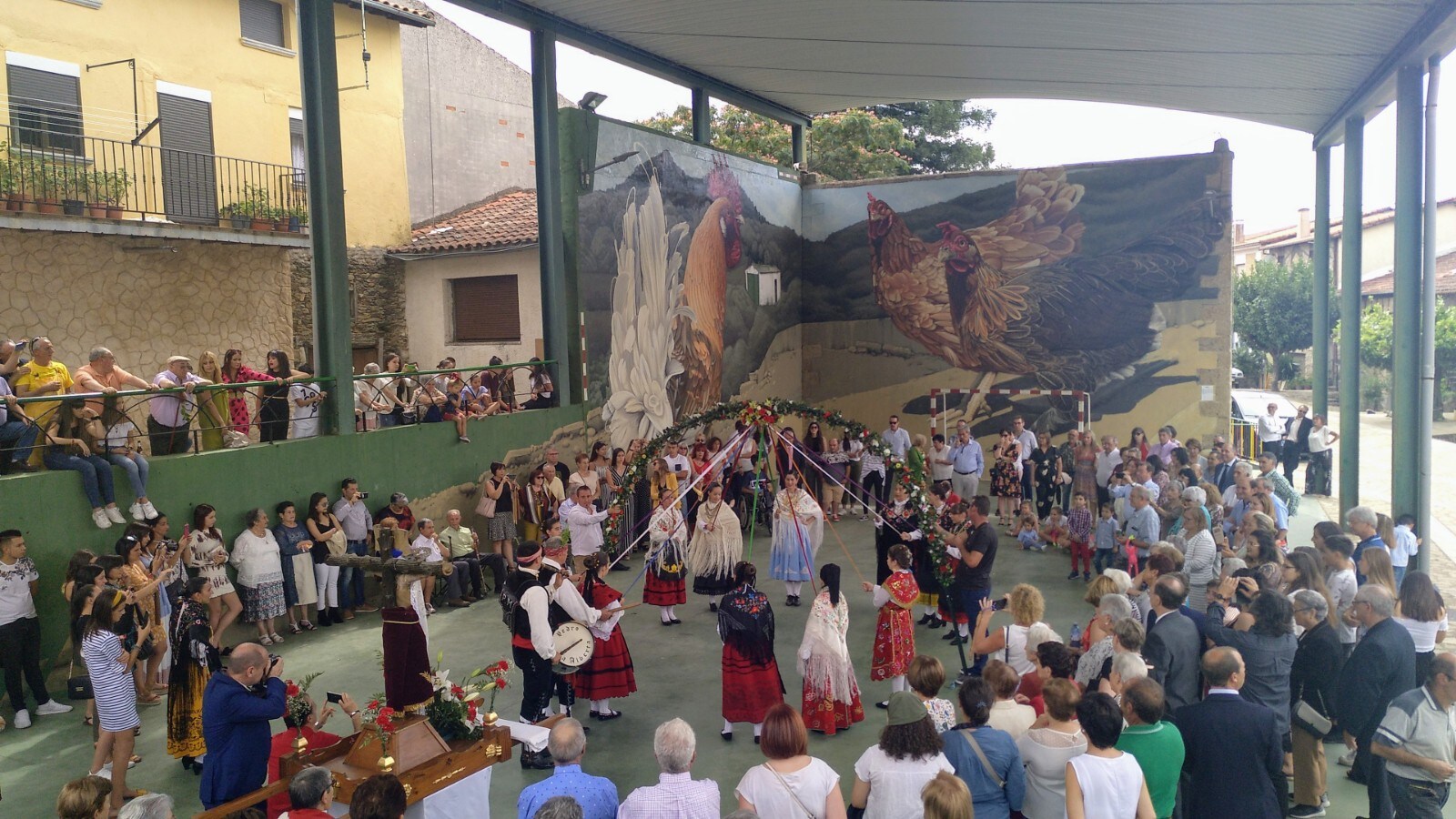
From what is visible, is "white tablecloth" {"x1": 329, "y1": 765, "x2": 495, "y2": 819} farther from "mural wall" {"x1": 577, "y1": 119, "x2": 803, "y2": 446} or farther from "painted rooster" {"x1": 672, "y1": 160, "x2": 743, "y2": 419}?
"painted rooster" {"x1": 672, "y1": 160, "x2": 743, "y2": 419}

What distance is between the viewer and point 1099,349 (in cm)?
1931

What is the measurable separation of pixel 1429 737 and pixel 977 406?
1487 centimetres

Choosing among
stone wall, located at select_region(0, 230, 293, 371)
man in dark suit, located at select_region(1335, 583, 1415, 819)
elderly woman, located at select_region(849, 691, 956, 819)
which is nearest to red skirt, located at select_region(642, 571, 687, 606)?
elderly woman, located at select_region(849, 691, 956, 819)

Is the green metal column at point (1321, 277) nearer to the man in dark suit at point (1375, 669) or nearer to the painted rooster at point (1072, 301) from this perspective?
the painted rooster at point (1072, 301)

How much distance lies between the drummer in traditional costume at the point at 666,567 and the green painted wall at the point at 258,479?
3.33 metres

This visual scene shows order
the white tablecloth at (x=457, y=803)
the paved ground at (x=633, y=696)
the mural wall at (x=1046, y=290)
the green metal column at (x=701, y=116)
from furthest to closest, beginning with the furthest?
the mural wall at (x=1046, y=290) → the green metal column at (x=701, y=116) → the paved ground at (x=633, y=696) → the white tablecloth at (x=457, y=803)

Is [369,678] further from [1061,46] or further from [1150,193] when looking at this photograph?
[1150,193]

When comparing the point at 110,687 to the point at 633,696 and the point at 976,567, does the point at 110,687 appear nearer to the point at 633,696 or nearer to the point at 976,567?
the point at 633,696

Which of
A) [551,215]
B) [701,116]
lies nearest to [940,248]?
[701,116]

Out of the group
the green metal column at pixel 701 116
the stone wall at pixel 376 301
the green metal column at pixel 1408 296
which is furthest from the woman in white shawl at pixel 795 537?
the stone wall at pixel 376 301

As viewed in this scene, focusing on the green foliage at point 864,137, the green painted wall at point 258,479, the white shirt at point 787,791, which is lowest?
the white shirt at point 787,791

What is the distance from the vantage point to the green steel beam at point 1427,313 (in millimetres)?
10484

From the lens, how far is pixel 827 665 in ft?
26.6

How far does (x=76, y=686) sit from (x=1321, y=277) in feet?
58.2
